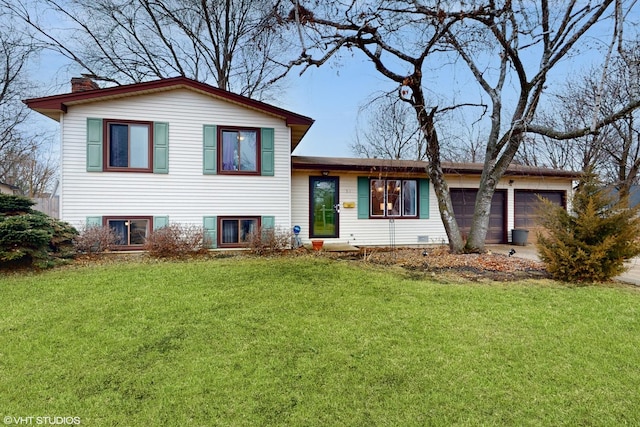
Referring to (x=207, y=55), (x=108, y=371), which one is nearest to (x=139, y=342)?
(x=108, y=371)

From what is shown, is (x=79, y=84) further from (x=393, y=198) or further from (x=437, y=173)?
(x=437, y=173)

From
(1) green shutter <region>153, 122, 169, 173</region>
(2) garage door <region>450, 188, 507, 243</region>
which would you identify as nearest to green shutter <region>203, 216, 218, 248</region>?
(1) green shutter <region>153, 122, 169, 173</region>

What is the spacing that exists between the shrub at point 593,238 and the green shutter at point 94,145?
33.5 ft

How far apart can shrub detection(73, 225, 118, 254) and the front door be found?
5.39m

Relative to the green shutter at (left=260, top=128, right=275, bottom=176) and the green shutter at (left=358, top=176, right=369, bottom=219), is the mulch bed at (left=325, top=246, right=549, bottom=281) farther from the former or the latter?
the green shutter at (left=260, top=128, right=275, bottom=176)

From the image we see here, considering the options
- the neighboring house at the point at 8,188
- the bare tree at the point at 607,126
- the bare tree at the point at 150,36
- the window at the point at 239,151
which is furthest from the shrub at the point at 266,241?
the neighboring house at the point at 8,188

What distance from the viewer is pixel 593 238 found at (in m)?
5.40

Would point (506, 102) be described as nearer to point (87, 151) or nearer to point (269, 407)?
point (269, 407)

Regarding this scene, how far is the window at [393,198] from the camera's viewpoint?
10.5 metres

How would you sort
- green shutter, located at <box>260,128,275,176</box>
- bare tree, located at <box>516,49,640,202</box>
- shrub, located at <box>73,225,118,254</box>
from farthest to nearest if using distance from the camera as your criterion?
bare tree, located at <box>516,49,640,202</box>, green shutter, located at <box>260,128,275,176</box>, shrub, located at <box>73,225,118,254</box>

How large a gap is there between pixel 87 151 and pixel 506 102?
38.4ft

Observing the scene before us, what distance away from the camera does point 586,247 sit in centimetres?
538

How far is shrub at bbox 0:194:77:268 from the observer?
559 centimetres

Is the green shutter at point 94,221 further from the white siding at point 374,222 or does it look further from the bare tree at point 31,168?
the bare tree at point 31,168
